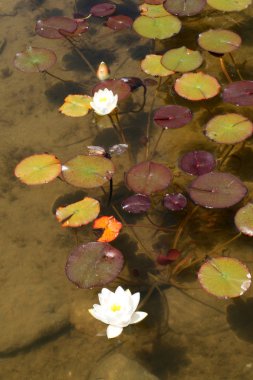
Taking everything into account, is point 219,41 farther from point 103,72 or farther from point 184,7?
point 103,72

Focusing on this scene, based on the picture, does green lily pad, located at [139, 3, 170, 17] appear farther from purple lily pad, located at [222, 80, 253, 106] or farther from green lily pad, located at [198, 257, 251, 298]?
green lily pad, located at [198, 257, 251, 298]

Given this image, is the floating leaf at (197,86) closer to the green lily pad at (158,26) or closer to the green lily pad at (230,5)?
the green lily pad at (158,26)

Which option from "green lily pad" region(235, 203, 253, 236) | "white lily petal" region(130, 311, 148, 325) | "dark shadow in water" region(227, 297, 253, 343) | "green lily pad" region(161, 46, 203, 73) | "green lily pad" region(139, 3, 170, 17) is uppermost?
"green lily pad" region(139, 3, 170, 17)

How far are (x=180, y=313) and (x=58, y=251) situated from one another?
1.98 ft

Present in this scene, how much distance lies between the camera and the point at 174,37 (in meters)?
2.97

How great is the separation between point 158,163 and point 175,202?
242 mm

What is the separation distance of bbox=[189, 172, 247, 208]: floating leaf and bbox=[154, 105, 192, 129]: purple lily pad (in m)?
0.38

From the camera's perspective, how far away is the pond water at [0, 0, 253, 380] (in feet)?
5.90

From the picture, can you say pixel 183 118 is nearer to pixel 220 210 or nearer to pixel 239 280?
pixel 220 210

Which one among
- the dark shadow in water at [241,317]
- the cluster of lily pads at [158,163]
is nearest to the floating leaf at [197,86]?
the cluster of lily pads at [158,163]

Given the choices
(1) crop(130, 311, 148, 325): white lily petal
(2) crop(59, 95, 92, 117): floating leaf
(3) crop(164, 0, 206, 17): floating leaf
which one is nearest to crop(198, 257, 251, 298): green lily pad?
(1) crop(130, 311, 148, 325): white lily petal

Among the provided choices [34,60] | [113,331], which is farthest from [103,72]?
[113,331]

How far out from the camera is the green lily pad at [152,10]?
2967 mm

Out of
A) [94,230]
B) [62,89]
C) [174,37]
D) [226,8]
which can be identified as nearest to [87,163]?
[94,230]
